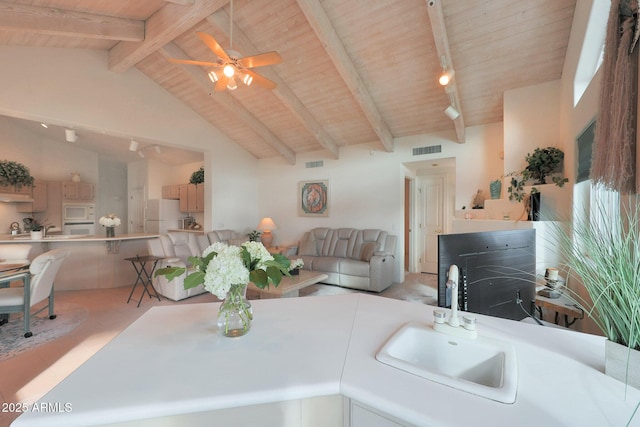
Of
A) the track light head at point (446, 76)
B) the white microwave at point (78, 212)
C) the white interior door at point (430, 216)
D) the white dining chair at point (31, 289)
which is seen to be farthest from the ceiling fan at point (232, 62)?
the white microwave at point (78, 212)

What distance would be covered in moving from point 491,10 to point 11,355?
5.68 meters

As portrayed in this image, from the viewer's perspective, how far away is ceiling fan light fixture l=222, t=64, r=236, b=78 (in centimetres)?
252

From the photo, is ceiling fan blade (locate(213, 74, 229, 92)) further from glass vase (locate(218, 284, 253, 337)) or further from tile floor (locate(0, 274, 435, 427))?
tile floor (locate(0, 274, 435, 427))

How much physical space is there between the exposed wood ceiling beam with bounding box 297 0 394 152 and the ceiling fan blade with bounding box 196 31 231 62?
999 millimetres

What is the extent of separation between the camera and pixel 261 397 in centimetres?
75

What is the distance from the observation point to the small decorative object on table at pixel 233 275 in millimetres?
994

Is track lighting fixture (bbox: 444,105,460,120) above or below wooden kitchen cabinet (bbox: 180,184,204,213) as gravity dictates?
above

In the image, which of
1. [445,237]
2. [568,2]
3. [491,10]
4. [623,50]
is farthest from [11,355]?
[568,2]

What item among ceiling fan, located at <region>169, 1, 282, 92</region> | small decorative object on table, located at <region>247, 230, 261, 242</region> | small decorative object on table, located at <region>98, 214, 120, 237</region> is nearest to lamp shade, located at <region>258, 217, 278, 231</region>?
small decorative object on table, located at <region>247, 230, 261, 242</region>

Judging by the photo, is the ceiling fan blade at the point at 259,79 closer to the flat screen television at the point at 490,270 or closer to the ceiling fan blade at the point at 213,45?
the ceiling fan blade at the point at 213,45

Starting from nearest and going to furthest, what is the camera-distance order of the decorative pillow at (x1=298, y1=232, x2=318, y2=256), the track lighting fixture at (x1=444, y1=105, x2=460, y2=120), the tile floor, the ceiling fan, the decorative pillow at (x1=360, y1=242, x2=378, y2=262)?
1. the tile floor
2. the ceiling fan
3. the track lighting fixture at (x1=444, y1=105, x2=460, y2=120)
4. the decorative pillow at (x1=360, y1=242, x2=378, y2=262)
5. the decorative pillow at (x1=298, y1=232, x2=318, y2=256)

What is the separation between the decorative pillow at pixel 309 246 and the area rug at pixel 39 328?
3.42m

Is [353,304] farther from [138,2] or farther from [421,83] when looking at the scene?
[138,2]

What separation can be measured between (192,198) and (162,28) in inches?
144
